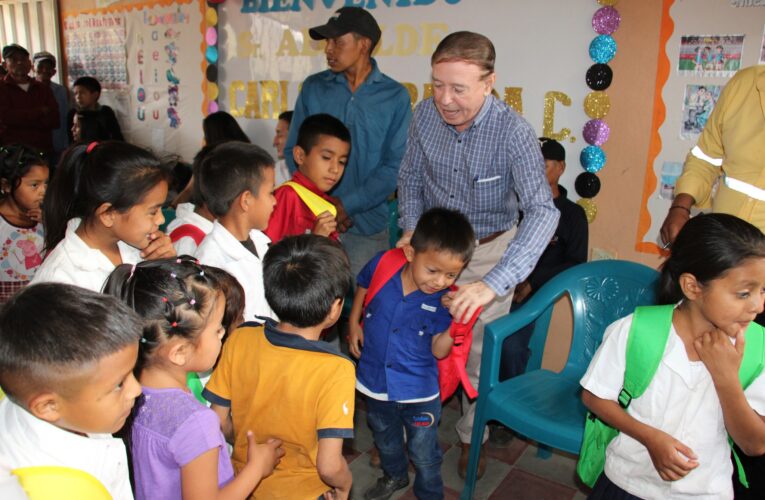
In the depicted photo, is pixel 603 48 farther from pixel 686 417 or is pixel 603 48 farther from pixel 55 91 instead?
pixel 55 91

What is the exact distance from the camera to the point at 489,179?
217cm

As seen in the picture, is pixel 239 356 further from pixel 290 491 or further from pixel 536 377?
pixel 536 377

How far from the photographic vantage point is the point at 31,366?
0.92 m

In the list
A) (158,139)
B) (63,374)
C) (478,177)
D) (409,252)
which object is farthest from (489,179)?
(158,139)

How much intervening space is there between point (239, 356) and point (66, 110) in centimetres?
560

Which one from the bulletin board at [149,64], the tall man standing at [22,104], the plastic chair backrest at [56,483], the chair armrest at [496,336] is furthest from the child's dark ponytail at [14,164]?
the tall man standing at [22,104]

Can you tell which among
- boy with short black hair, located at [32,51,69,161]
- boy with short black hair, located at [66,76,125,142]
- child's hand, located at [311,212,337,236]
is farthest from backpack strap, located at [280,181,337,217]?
boy with short black hair, located at [32,51,69,161]

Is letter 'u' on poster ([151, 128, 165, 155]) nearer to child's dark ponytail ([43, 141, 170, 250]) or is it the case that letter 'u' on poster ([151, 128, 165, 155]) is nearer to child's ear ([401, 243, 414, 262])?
child's dark ponytail ([43, 141, 170, 250])

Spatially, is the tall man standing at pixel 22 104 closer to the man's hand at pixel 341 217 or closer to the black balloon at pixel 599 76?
the man's hand at pixel 341 217

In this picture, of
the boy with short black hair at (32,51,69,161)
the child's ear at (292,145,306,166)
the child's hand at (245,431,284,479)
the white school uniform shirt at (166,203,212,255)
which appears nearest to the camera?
the child's hand at (245,431,284,479)

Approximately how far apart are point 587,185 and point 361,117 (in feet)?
4.12

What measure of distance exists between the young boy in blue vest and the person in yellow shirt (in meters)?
0.90

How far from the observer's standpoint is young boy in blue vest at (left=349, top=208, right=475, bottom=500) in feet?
6.34

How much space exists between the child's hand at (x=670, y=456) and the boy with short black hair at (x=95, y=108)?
5192mm
